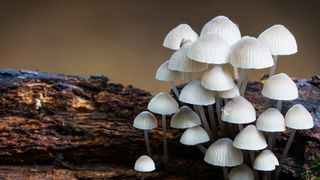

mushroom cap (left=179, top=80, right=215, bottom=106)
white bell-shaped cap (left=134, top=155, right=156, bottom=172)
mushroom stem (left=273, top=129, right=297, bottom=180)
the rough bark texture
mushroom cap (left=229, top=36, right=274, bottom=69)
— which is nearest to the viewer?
mushroom cap (left=229, top=36, right=274, bottom=69)

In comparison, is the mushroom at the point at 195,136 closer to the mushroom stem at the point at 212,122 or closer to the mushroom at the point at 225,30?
the mushroom stem at the point at 212,122

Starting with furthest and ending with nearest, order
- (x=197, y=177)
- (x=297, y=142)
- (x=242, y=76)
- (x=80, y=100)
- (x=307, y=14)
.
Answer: (x=307, y=14) → (x=80, y=100) → (x=197, y=177) → (x=297, y=142) → (x=242, y=76)

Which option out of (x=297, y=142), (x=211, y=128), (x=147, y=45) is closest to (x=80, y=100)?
(x=211, y=128)

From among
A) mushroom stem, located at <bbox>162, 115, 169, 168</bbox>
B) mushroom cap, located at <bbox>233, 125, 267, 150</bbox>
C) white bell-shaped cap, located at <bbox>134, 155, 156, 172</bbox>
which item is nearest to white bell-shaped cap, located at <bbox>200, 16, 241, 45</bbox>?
mushroom cap, located at <bbox>233, 125, 267, 150</bbox>

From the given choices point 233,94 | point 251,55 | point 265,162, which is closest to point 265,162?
point 265,162

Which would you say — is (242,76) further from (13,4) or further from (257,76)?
(13,4)

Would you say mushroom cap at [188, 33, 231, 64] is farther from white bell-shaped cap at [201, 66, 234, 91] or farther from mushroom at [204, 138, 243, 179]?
mushroom at [204, 138, 243, 179]
